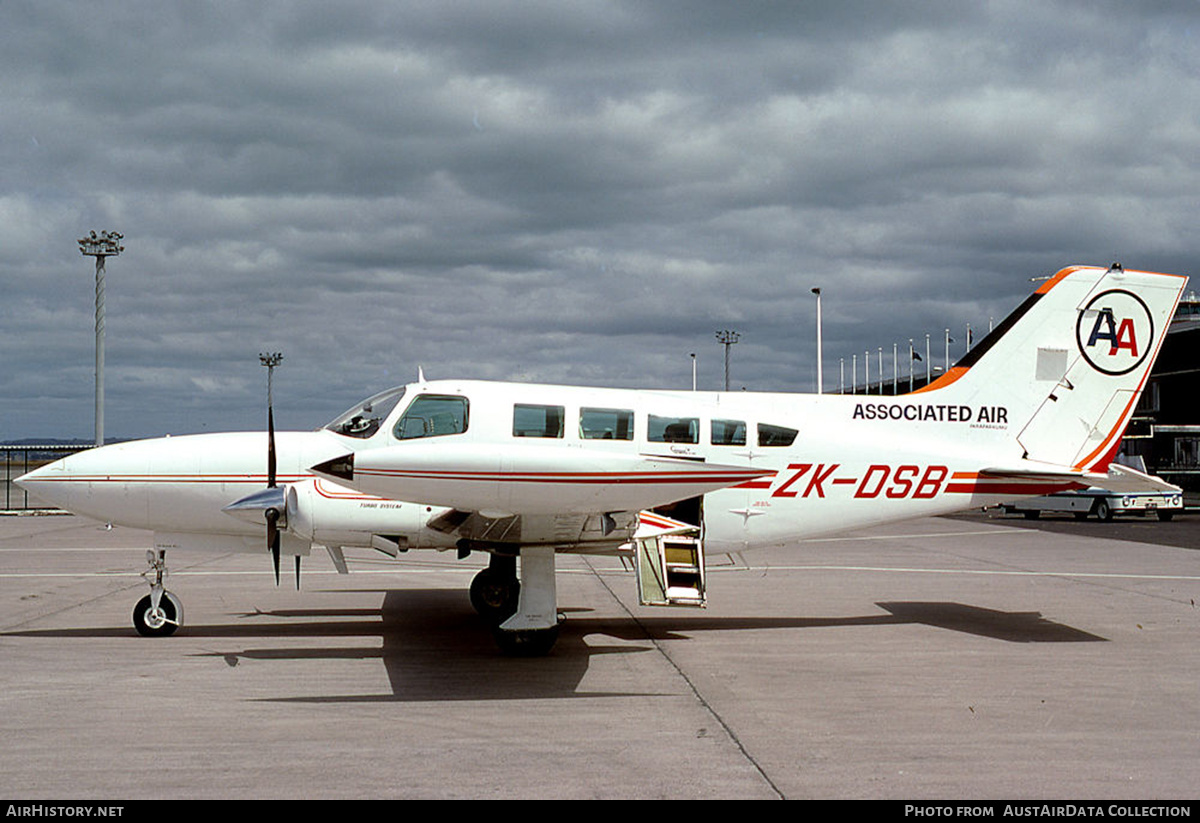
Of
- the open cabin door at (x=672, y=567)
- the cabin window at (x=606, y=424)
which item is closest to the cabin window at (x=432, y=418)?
the cabin window at (x=606, y=424)

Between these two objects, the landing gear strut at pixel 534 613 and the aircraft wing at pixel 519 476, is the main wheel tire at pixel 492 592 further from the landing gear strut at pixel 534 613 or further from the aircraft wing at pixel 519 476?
the aircraft wing at pixel 519 476

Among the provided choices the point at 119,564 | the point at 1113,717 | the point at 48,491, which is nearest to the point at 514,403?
the point at 48,491

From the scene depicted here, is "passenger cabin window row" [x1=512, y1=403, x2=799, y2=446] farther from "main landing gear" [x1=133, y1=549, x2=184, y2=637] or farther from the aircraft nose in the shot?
the aircraft nose

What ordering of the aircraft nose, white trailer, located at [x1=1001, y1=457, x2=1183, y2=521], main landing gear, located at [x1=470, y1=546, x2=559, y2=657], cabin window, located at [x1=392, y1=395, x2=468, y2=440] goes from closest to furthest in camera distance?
1. main landing gear, located at [x1=470, y1=546, x2=559, y2=657]
2. cabin window, located at [x1=392, y1=395, x2=468, y2=440]
3. the aircraft nose
4. white trailer, located at [x1=1001, y1=457, x2=1183, y2=521]

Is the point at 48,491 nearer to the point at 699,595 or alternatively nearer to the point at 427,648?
the point at 427,648

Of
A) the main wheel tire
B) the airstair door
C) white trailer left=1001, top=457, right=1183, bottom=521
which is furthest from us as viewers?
white trailer left=1001, top=457, right=1183, bottom=521

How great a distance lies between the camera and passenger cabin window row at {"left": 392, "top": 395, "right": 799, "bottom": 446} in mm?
11039

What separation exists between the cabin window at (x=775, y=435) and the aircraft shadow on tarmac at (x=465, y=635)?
92.4 inches

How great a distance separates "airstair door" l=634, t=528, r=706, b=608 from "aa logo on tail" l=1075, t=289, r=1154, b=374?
6007 millimetres

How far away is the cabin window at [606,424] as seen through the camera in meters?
11.1

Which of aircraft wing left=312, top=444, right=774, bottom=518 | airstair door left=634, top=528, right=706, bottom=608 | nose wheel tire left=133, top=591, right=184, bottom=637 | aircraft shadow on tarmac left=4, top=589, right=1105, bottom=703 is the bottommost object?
aircraft shadow on tarmac left=4, top=589, right=1105, bottom=703

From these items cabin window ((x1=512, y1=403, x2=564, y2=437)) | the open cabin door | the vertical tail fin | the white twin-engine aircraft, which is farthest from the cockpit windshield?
the vertical tail fin

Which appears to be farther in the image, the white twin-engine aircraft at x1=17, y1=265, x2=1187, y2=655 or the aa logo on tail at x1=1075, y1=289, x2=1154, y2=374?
the aa logo on tail at x1=1075, y1=289, x2=1154, y2=374

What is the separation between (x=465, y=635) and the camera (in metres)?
11.9
